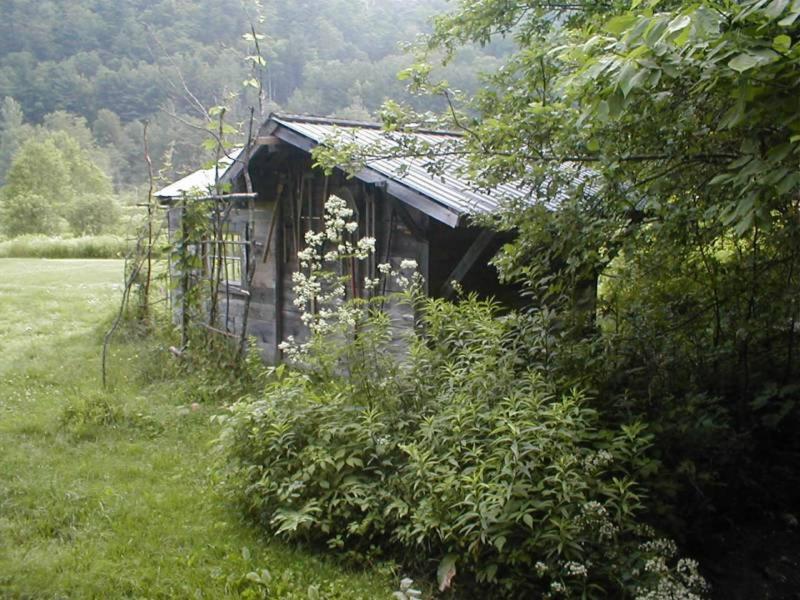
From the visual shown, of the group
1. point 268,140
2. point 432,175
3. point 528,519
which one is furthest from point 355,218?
point 528,519

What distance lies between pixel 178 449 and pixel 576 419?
3807 mm

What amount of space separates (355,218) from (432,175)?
2.72 metres

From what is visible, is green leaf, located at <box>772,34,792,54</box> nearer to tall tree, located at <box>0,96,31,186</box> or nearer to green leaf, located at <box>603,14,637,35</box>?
green leaf, located at <box>603,14,637,35</box>

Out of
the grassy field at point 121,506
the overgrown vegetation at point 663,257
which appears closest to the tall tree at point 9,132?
the grassy field at point 121,506

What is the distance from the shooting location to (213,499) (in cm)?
486

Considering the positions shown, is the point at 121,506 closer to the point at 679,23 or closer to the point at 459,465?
the point at 459,465

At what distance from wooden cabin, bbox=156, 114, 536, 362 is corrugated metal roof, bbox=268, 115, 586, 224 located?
0.05ft

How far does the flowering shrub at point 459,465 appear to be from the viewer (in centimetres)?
342

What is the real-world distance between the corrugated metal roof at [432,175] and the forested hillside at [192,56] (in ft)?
25.4

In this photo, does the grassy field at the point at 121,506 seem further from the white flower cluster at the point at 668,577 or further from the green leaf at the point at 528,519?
the white flower cluster at the point at 668,577

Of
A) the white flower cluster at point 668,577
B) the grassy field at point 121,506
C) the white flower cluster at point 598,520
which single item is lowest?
the grassy field at point 121,506

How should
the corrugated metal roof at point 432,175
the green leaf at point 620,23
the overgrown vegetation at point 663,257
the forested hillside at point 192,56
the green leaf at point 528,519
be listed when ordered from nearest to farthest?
the green leaf at point 620,23 < the green leaf at point 528,519 < the overgrown vegetation at point 663,257 < the corrugated metal roof at point 432,175 < the forested hillside at point 192,56

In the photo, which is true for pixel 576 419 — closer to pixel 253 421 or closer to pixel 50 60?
pixel 253 421

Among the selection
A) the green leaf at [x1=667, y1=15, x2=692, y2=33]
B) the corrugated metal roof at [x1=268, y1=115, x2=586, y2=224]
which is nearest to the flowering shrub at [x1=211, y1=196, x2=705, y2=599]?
the corrugated metal roof at [x1=268, y1=115, x2=586, y2=224]
